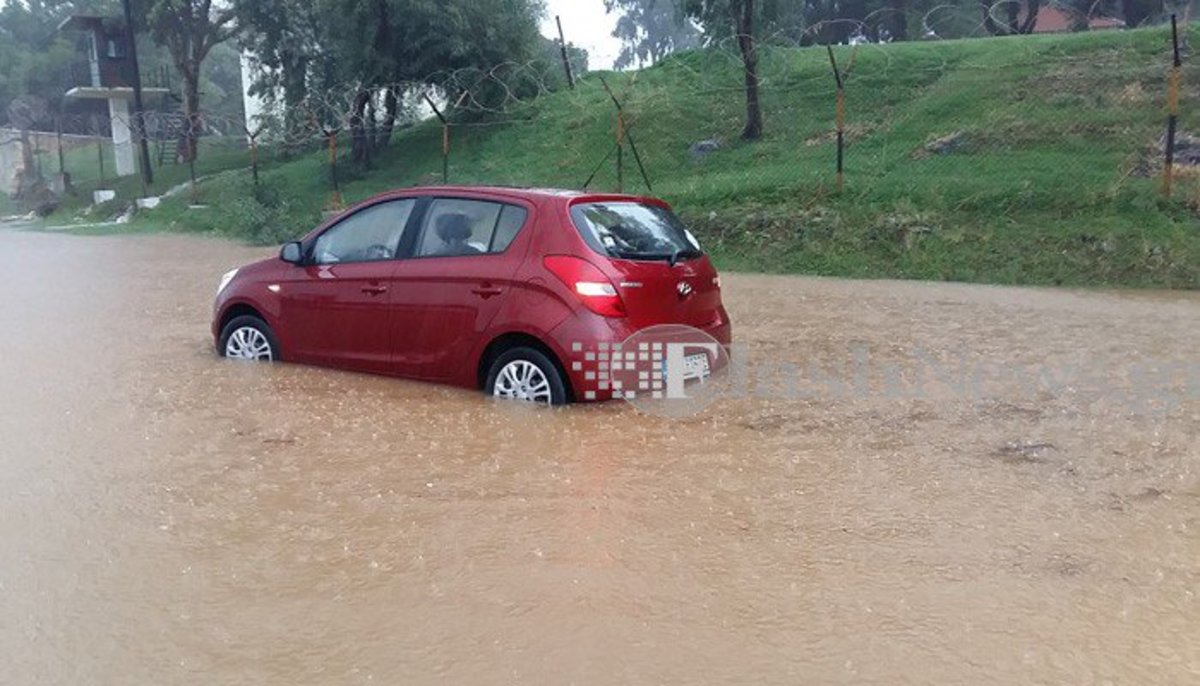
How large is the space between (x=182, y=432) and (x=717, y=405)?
3.28 meters

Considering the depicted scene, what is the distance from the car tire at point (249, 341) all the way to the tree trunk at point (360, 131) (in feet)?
53.5

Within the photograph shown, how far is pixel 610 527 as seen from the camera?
480 centimetres

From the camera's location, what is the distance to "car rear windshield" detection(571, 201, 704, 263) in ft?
21.6

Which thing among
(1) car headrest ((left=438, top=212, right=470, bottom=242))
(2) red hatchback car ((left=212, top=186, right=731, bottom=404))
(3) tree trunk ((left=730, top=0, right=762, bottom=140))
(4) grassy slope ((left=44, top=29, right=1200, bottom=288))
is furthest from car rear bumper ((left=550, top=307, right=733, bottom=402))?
(3) tree trunk ((left=730, top=0, right=762, bottom=140))

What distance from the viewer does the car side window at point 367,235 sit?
7.30 metres

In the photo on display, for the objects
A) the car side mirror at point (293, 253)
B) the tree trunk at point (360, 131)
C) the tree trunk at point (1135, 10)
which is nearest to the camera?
the car side mirror at point (293, 253)

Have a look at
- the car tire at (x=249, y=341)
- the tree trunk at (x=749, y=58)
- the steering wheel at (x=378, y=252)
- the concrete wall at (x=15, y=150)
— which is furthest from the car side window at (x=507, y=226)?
the concrete wall at (x=15, y=150)

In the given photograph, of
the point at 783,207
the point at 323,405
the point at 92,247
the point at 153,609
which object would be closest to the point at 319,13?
the point at 92,247

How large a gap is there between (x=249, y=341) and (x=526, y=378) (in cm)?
267

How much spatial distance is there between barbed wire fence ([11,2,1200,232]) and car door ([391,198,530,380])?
935 centimetres

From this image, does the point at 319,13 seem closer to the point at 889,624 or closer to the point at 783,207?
the point at 783,207

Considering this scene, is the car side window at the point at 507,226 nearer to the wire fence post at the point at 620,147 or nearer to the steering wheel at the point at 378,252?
the steering wheel at the point at 378,252

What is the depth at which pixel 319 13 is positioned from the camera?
2706cm

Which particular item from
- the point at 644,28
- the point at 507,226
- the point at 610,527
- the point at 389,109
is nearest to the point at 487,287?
the point at 507,226
